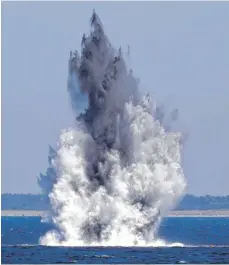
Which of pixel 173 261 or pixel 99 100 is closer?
pixel 173 261

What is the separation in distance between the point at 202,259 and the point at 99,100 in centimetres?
1838

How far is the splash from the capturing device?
116 metres

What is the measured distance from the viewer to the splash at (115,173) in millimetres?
115688

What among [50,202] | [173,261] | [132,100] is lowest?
[173,261]

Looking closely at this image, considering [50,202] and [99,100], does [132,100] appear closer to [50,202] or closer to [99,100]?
[99,100]

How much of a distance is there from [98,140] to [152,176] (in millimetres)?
5831

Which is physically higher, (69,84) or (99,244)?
(69,84)

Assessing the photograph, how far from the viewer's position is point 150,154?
116875mm

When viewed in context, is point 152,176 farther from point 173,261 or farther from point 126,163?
point 173,261

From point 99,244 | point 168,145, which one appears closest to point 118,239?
point 99,244

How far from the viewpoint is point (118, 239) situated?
11650cm

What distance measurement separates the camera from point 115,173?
4562 inches

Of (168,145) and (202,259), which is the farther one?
(168,145)

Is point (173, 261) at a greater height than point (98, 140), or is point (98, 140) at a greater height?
point (98, 140)
